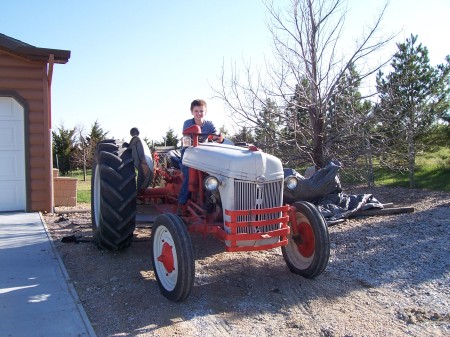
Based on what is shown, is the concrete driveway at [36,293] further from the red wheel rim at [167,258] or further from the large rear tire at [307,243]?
the large rear tire at [307,243]

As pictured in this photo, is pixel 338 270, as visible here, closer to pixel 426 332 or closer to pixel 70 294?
pixel 426 332

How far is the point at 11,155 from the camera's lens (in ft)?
29.3

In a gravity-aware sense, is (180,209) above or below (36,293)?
above

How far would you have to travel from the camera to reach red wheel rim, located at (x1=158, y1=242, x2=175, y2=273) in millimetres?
4172

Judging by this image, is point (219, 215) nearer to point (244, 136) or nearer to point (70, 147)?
point (244, 136)

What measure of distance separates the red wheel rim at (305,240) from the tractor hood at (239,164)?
688 millimetres

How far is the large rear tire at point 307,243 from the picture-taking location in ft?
14.6

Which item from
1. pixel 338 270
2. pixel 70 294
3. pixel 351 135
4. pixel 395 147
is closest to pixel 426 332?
pixel 338 270

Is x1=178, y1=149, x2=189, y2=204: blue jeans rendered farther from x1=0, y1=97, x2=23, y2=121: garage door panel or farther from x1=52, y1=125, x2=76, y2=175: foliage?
Result: x1=52, y1=125, x2=76, y2=175: foliage

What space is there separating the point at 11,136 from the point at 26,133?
323mm

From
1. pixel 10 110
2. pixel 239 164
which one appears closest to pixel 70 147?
pixel 10 110

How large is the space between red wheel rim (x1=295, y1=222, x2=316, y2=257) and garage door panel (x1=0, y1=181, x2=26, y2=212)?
6.37 metres

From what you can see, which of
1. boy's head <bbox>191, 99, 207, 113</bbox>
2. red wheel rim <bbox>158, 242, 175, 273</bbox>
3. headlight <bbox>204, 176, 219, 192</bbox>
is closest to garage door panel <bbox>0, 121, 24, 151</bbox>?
boy's head <bbox>191, 99, 207, 113</bbox>

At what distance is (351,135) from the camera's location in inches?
374
